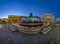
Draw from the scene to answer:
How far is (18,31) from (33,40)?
0.33 meters

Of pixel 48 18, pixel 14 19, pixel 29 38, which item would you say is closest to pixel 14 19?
pixel 14 19

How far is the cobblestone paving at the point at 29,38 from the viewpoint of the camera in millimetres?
2352

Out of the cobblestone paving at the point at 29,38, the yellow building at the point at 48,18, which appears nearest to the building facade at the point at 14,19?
the cobblestone paving at the point at 29,38

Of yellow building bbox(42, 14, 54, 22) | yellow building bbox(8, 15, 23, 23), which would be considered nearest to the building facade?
yellow building bbox(8, 15, 23, 23)

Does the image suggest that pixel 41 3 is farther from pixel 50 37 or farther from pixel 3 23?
pixel 3 23

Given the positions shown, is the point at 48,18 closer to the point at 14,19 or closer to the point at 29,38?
the point at 29,38

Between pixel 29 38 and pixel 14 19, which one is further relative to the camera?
pixel 14 19

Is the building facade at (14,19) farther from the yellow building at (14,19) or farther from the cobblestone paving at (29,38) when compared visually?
the cobblestone paving at (29,38)

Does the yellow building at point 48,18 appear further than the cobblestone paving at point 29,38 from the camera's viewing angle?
Yes

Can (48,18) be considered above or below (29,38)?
above

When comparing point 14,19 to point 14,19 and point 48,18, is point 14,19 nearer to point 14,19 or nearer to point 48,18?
point 14,19

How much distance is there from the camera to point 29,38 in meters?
2.38

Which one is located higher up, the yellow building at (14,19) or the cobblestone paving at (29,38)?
the yellow building at (14,19)

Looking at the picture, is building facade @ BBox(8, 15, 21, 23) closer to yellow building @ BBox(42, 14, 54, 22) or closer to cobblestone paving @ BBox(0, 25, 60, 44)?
cobblestone paving @ BBox(0, 25, 60, 44)
